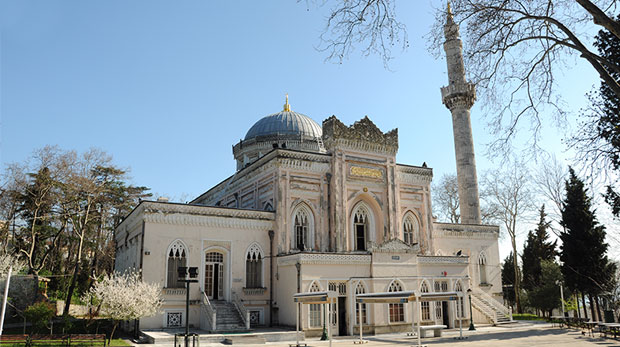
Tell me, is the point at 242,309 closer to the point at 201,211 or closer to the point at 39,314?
the point at 201,211

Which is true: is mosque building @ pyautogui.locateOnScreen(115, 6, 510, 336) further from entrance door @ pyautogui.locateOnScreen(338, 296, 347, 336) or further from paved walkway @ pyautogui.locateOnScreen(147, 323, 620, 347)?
paved walkway @ pyautogui.locateOnScreen(147, 323, 620, 347)

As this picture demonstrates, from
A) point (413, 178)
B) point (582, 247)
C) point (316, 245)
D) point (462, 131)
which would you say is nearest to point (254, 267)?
point (316, 245)

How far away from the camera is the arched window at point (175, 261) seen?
24.1 meters

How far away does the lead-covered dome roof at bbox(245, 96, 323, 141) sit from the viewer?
3894 cm

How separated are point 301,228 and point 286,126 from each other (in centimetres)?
1332

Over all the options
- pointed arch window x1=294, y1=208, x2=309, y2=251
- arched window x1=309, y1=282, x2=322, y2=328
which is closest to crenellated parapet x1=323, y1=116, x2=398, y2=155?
pointed arch window x1=294, y1=208, x2=309, y2=251

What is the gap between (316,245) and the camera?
2755 cm

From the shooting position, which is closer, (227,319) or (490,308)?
(227,319)

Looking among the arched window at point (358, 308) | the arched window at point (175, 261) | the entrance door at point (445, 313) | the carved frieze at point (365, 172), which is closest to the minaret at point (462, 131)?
the carved frieze at point (365, 172)

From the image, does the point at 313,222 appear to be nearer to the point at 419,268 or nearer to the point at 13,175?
the point at 419,268

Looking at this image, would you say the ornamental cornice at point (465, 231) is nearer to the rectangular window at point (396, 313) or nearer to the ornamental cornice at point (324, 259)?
the rectangular window at point (396, 313)

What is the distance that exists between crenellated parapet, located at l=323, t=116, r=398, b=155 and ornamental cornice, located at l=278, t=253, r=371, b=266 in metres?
7.26

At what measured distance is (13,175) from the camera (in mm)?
32125

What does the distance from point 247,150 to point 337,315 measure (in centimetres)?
1914
